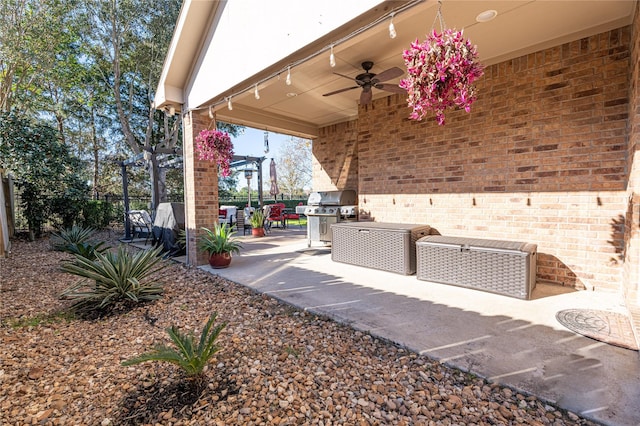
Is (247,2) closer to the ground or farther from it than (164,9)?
closer to the ground

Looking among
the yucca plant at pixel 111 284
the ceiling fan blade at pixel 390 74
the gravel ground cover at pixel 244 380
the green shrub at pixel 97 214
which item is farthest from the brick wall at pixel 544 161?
the green shrub at pixel 97 214

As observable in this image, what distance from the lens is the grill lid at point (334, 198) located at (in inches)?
243

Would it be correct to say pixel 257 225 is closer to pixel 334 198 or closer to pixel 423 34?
pixel 334 198

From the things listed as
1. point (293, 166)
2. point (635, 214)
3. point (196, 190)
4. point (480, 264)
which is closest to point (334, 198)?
point (196, 190)

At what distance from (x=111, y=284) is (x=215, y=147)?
2449 mm

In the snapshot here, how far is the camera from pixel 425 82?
2387 mm

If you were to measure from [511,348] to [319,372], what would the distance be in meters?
1.46

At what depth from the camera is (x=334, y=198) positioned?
6.23 meters

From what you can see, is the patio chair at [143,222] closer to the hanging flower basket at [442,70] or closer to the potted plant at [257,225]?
the potted plant at [257,225]

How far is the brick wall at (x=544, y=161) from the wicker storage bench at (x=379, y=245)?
2.85 feet

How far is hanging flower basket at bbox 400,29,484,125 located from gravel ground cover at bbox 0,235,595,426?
81.0 inches

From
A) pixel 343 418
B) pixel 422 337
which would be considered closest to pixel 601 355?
pixel 422 337

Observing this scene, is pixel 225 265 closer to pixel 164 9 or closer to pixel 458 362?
pixel 458 362

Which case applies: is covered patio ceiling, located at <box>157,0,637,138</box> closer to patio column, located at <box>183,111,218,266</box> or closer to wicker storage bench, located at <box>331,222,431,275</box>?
patio column, located at <box>183,111,218,266</box>
